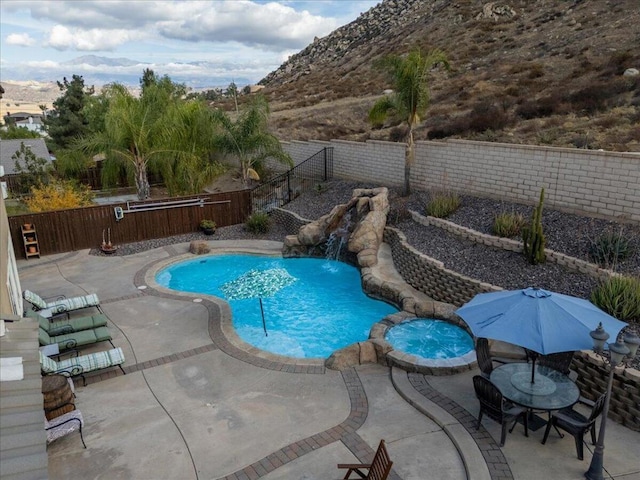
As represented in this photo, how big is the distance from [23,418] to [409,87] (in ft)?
48.4

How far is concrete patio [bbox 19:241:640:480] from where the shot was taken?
601cm

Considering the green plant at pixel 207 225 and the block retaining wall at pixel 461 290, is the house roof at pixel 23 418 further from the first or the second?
the green plant at pixel 207 225

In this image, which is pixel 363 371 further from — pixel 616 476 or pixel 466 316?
pixel 616 476

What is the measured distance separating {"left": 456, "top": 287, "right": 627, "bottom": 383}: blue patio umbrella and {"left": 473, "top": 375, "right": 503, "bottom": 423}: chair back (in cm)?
80

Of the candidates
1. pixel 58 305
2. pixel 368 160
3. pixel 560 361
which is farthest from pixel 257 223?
pixel 560 361

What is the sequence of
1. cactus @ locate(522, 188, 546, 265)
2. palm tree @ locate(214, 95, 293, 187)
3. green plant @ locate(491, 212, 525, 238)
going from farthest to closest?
palm tree @ locate(214, 95, 293, 187)
green plant @ locate(491, 212, 525, 238)
cactus @ locate(522, 188, 546, 265)

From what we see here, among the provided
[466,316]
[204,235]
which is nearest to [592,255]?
[466,316]

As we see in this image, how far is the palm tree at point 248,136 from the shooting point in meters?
19.4

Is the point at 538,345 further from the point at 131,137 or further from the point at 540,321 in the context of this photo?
the point at 131,137

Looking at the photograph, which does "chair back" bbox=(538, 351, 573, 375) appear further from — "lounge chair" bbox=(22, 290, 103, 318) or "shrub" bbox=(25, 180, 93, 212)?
"shrub" bbox=(25, 180, 93, 212)

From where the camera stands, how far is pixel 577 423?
6.04m

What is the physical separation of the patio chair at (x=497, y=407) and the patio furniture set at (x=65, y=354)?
6.12 m

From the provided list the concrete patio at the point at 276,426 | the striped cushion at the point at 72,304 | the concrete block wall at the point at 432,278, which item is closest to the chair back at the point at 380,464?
the concrete patio at the point at 276,426

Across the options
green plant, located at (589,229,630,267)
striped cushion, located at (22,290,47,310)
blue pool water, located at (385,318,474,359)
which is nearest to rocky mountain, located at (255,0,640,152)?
green plant, located at (589,229,630,267)
